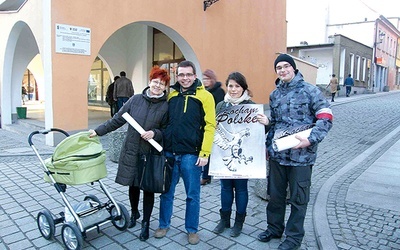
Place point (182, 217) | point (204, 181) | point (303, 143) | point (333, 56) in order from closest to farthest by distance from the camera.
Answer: point (303, 143) → point (182, 217) → point (204, 181) → point (333, 56)

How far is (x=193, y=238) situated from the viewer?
338cm

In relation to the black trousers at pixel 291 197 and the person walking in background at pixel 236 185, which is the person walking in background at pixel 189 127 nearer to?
the person walking in background at pixel 236 185

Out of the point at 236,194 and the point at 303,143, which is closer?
the point at 303,143

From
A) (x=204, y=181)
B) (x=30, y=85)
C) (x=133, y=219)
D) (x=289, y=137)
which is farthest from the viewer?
(x=30, y=85)

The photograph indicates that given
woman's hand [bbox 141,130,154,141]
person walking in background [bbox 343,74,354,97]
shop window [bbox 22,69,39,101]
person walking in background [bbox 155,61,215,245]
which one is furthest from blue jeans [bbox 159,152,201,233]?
shop window [bbox 22,69,39,101]

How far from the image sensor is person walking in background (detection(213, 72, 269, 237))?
11.2ft

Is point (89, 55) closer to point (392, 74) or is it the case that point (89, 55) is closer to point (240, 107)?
point (240, 107)

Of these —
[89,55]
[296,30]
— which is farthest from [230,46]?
[296,30]

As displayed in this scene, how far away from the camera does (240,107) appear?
341 cm

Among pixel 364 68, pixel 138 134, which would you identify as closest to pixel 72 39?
pixel 138 134

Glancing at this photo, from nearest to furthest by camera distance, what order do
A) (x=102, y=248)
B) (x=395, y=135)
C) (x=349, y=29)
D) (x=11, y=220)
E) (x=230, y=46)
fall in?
(x=102, y=248) < (x=11, y=220) < (x=395, y=135) < (x=230, y=46) < (x=349, y=29)

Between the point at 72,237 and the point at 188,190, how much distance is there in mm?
1201

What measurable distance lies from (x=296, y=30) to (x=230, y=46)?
927 inches

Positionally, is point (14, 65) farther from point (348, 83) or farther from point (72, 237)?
point (348, 83)
